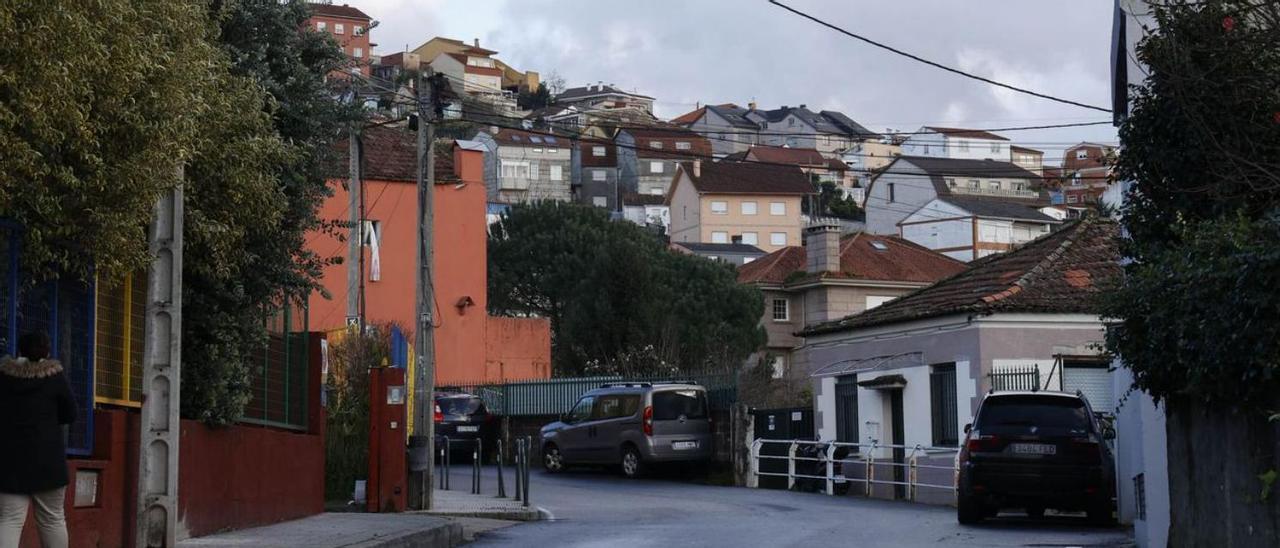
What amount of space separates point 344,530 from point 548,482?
49.4 feet

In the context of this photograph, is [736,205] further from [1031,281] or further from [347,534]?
[347,534]

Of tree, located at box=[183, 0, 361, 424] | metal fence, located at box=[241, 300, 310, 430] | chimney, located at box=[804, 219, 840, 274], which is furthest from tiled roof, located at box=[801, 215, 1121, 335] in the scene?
chimney, located at box=[804, 219, 840, 274]

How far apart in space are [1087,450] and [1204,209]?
6.01 m

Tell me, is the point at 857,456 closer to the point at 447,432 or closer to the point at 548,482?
the point at 548,482

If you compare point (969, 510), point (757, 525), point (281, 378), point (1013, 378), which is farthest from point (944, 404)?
point (281, 378)

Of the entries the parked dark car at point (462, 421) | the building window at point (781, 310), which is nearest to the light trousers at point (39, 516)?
the parked dark car at point (462, 421)

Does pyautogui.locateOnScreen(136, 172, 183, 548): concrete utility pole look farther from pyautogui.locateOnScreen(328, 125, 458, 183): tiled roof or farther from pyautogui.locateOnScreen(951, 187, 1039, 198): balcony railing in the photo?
pyautogui.locateOnScreen(951, 187, 1039, 198): balcony railing

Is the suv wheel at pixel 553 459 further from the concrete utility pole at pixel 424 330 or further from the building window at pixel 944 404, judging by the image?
the concrete utility pole at pixel 424 330

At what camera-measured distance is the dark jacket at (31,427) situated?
10.6m

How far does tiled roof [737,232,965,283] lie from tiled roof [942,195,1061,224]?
26.6 metres

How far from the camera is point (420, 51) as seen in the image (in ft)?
590

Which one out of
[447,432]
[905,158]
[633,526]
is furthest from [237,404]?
[905,158]

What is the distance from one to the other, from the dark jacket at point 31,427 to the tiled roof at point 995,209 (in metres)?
88.6

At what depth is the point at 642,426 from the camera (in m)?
32.9
